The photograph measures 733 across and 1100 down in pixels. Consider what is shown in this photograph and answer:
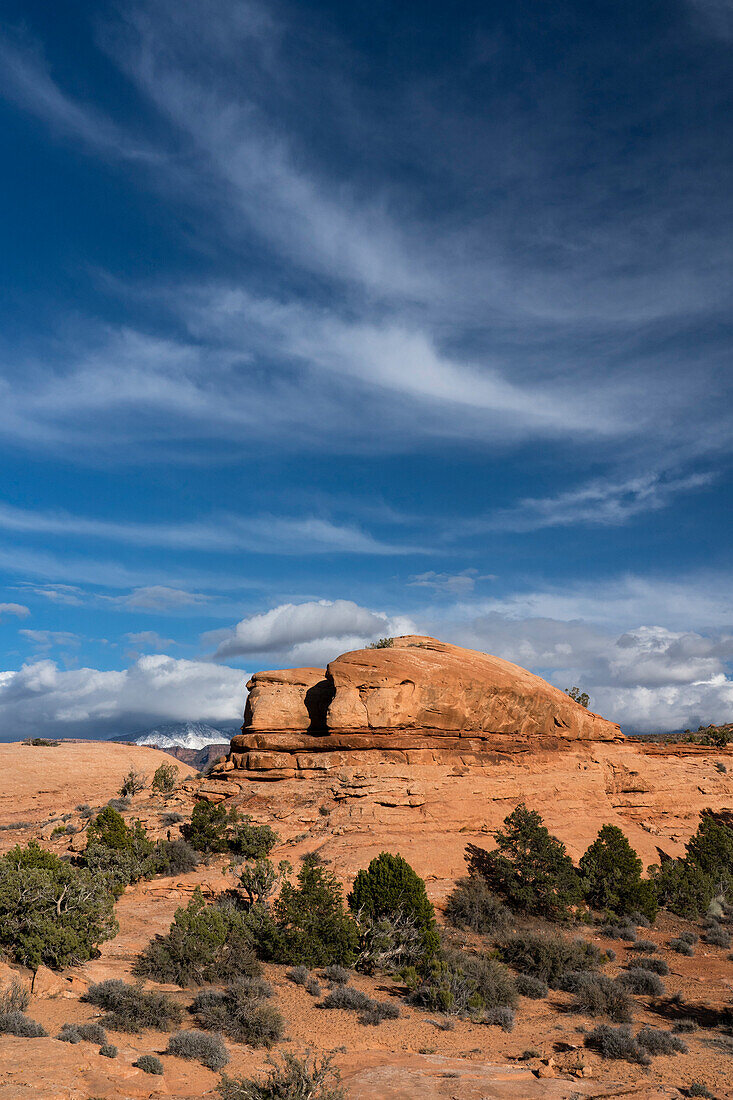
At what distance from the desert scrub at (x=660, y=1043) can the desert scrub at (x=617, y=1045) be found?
0.78 ft

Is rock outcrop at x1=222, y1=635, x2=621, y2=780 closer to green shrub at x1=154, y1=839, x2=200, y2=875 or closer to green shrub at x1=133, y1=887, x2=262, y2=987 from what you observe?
green shrub at x1=154, y1=839, x2=200, y2=875

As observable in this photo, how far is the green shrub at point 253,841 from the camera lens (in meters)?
22.3

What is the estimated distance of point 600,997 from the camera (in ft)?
52.1

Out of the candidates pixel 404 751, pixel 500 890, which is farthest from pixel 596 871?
pixel 404 751

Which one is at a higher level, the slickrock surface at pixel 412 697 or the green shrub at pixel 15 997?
the slickrock surface at pixel 412 697

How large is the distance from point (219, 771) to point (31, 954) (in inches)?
549

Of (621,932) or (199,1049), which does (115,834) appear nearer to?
(199,1049)

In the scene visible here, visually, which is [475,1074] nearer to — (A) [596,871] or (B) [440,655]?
(A) [596,871]

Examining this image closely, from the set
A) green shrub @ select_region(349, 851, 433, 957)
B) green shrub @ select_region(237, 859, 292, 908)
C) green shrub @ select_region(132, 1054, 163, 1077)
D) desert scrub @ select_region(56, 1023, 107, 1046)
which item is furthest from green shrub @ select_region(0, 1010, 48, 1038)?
green shrub @ select_region(349, 851, 433, 957)

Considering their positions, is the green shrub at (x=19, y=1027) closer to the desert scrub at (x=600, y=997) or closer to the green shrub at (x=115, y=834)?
the green shrub at (x=115, y=834)

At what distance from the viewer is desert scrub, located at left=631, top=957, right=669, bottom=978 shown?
19.2 metres

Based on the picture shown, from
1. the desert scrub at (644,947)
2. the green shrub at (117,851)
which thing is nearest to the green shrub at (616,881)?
the desert scrub at (644,947)

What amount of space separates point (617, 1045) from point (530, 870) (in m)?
10.7

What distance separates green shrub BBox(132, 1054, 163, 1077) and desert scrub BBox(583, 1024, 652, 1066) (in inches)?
366
